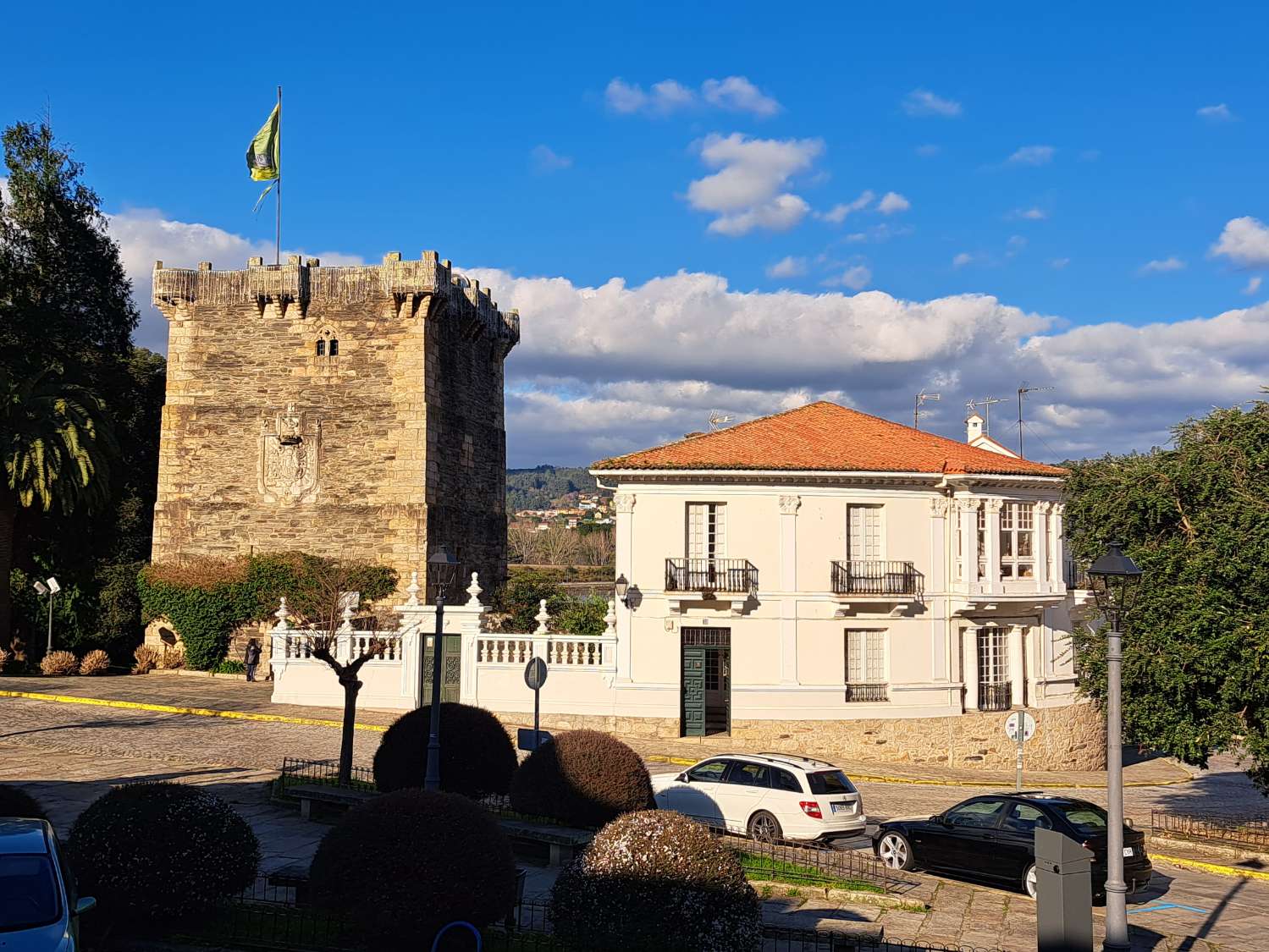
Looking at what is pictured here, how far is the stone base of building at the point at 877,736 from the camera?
29.5 metres

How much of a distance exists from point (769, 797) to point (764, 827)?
486mm

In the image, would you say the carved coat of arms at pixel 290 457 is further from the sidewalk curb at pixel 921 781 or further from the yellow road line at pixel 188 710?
the sidewalk curb at pixel 921 781

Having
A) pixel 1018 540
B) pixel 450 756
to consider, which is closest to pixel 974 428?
pixel 1018 540

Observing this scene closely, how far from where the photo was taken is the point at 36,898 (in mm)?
9227

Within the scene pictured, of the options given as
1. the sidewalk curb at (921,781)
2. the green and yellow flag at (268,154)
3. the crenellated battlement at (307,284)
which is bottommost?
the sidewalk curb at (921,781)

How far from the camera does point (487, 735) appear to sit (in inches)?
709

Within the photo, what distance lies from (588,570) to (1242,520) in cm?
10788

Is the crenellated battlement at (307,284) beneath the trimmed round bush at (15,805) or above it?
above

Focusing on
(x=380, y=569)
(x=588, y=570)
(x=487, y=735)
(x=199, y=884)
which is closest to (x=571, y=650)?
(x=380, y=569)

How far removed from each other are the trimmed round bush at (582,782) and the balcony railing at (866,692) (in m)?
14.3

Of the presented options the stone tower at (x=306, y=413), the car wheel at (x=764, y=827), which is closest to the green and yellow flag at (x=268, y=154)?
the stone tower at (x=306, y=413)

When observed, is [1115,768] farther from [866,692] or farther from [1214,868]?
[866,692]

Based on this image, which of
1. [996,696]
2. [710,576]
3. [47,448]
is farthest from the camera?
[47,448]

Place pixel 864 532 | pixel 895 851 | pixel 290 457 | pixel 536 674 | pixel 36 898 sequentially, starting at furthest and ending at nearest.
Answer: pixel 290 457 < pixel 864 532 < pixel 536 674 < pixel 895 851 < pixel 36 898
